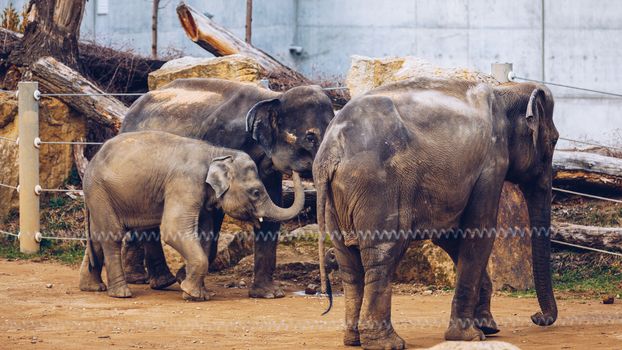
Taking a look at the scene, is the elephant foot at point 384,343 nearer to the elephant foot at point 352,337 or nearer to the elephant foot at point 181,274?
the elephant foot at point 352,337

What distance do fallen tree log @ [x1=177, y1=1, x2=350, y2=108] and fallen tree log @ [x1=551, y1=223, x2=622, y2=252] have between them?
4276 millimetres

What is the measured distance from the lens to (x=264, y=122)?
1077 cm

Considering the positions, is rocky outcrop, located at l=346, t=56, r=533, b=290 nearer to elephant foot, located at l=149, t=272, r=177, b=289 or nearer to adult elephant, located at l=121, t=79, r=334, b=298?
adult elephant, located at l=121, t=79, r=334, b=298

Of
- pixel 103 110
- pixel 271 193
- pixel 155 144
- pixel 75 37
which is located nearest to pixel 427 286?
pixel 271 193

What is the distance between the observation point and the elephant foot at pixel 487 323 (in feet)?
28.7

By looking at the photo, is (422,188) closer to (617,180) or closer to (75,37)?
(617,180)

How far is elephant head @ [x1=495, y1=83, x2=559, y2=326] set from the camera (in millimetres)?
8773

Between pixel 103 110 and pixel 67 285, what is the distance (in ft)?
9.07

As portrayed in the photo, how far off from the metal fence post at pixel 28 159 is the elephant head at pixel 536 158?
5.77 metres

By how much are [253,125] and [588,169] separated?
3.24 meters

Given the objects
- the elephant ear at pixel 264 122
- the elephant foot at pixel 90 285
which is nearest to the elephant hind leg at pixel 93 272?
the elephant foot at pixel 90 285

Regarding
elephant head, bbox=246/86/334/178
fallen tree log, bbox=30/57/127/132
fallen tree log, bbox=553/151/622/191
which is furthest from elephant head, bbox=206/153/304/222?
fallen tree log, bbox=30/57/127/132

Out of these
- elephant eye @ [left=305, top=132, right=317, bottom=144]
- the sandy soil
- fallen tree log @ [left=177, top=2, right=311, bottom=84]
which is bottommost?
the sandy soil

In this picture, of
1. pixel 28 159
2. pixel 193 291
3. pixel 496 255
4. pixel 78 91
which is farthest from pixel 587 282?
pixel 78 91
